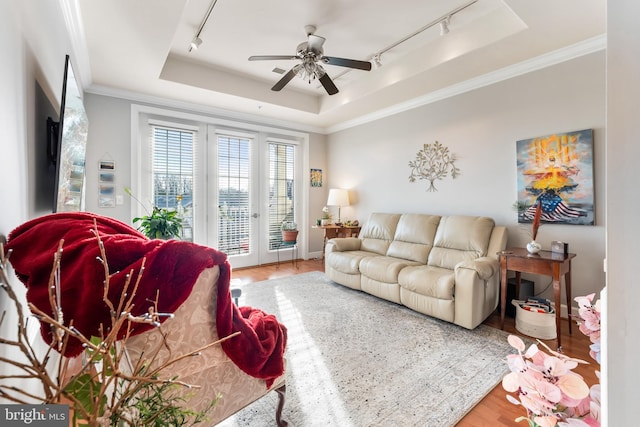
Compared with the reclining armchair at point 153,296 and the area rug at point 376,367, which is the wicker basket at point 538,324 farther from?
the reclining armchair at point 153,296

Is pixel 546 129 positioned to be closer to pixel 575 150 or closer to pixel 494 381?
pixel 575 150

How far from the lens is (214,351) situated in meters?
1.17

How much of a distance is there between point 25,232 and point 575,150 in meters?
3.98

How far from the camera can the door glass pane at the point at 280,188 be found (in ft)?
17.2

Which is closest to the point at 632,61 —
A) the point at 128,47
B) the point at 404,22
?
the point at 404,22

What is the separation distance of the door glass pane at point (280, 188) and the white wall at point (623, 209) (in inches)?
197

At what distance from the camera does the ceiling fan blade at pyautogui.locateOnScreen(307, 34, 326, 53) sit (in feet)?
8.59

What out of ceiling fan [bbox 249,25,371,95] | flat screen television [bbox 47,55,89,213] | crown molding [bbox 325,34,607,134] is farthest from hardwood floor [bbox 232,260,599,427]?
ceiling fan [bbox 249,25,371,95]

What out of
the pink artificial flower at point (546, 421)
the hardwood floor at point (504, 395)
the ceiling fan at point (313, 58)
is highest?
the ceiling fan at point (313, 58)

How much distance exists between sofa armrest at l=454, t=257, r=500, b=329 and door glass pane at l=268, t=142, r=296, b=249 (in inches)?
135

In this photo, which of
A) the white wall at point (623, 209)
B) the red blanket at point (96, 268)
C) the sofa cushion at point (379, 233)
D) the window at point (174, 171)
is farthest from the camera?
the window at point (174, 171)

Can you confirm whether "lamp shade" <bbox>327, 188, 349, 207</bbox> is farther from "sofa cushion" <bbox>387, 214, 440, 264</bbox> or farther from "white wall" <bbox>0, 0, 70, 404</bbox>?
"white wall" <bbox>0, 0, 70, 404</bbox>

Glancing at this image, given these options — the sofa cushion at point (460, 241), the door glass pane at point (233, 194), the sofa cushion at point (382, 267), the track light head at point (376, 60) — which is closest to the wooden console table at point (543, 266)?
the sofa cushion at point (460, 241)

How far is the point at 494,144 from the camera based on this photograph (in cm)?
333
